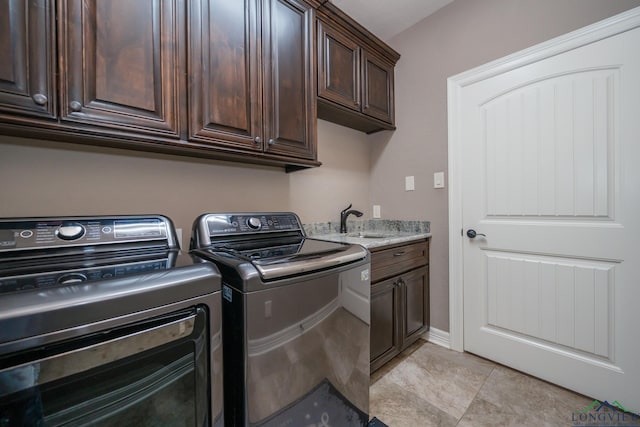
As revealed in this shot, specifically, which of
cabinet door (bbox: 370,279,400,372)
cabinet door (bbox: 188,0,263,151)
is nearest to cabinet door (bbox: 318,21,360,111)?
cabinet door (bbox: 188,0,263,151)

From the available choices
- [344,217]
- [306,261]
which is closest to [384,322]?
[344,217]

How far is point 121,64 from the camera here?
Answer: 975 mm

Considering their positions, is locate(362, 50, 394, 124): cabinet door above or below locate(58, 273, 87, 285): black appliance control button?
above

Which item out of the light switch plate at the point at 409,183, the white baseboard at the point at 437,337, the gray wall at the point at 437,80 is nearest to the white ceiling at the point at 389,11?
the gray wall at the point at 437,80

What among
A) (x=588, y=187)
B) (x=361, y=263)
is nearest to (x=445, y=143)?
(x=588, y=187)

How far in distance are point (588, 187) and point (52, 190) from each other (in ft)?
9.05

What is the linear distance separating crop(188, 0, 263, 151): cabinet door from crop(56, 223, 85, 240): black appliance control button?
21.6 inches

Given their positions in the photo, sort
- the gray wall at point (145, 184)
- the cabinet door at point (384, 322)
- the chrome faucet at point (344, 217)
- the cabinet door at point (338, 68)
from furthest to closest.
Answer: the chrome faucet at point (344, 217) → the cabinet door at point (338, 68) → the cabinet door at point (384, 322) → the gray wall at point (145, 184)

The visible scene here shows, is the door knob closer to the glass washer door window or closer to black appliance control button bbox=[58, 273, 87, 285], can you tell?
the glass washer door window

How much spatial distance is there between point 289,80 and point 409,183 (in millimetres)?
1342

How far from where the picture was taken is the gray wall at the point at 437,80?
1627 millimetres

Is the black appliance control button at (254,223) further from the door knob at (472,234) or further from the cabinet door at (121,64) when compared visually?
the door knob at (472,234)

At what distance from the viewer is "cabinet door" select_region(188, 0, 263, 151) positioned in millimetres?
1148

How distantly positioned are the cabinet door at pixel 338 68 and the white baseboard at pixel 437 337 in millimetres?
1928
